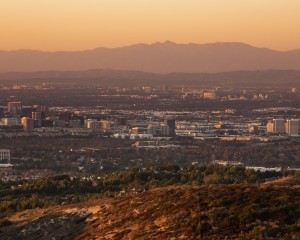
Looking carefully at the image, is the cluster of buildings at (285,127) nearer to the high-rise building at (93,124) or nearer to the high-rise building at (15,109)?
the high-rise building at (93,124)

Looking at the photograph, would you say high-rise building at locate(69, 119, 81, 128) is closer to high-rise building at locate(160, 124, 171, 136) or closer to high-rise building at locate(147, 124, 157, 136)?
high-rise building at locate(147, 124, 157, 136)

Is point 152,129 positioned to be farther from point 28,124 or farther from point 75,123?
point 28,124

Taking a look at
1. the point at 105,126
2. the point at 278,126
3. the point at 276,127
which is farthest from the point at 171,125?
the point at 278,126

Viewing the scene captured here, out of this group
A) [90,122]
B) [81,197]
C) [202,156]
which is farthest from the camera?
[90,122]

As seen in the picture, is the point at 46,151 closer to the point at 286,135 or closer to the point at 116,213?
the point at 286,135

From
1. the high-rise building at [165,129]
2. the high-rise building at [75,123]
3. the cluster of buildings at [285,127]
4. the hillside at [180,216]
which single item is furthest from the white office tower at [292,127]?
the hillside at [180,216]

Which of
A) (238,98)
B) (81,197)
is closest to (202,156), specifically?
(81,197)
